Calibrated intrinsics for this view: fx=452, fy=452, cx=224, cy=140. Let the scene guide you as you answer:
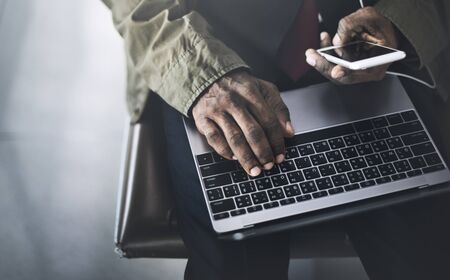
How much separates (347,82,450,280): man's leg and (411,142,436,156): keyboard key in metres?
0.06

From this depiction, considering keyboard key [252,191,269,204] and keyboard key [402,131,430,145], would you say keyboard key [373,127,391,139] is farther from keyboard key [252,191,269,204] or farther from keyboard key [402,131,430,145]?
keyboard key [252,191,269,204]

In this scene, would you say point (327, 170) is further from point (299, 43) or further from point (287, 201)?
point (299, 43)

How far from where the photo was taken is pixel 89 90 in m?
0.88

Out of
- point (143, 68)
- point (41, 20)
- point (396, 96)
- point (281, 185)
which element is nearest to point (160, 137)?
point (143, 68)

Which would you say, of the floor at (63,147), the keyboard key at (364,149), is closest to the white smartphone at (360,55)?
the keyboard key at (364,149)

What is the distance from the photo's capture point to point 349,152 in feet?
1.80

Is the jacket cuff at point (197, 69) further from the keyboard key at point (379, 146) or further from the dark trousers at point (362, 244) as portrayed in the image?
the keyboard key at point (379, 146)

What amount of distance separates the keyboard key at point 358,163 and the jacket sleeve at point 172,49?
0.57 ft

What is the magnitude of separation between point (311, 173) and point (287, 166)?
0.03 m

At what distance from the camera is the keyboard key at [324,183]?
0.52 metres

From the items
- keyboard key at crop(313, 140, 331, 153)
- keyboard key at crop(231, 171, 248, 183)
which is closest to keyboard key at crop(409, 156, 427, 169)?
keyboard key at crop(313, 140, 331, 153)

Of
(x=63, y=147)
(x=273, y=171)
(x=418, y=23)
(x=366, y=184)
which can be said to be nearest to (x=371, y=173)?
(x=366, y=184)

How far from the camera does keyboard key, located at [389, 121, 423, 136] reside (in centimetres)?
57

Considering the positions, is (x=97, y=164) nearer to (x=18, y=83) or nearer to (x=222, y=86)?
(x=18, y=83)
